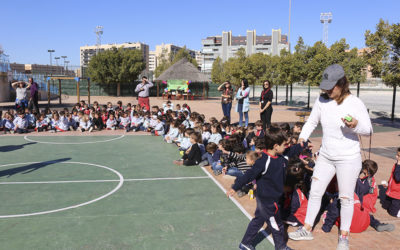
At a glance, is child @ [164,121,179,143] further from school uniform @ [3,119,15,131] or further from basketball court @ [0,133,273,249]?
school uniform @ [3,119,15,131]

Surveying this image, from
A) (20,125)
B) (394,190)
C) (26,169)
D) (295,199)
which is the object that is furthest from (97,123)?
(394,190)

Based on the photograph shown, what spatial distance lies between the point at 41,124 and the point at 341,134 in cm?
1200

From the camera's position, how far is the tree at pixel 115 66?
1420 inches

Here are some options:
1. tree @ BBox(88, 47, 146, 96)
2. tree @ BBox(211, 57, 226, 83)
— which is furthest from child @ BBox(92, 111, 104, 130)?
tree @ BBox(211, 57, 226, 83)

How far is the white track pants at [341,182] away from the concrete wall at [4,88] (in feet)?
98.2

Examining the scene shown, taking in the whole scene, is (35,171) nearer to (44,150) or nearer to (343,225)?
(44,150)

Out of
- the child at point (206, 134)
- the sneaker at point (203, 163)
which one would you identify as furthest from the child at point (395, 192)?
the child at point (206, 134)

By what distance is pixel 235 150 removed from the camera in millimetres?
7168

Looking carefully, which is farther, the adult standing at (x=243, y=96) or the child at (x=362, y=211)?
the adult standing at (x=243, y=96)

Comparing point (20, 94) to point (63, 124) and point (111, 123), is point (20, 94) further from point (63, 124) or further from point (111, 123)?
point (111, 123)

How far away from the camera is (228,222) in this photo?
481cm

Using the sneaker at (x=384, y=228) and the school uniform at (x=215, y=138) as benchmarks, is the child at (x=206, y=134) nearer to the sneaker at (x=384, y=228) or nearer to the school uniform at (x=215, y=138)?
the school uniform at (x=215, y=138)

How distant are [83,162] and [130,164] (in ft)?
3.99

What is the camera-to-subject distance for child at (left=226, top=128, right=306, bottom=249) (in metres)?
3.69
